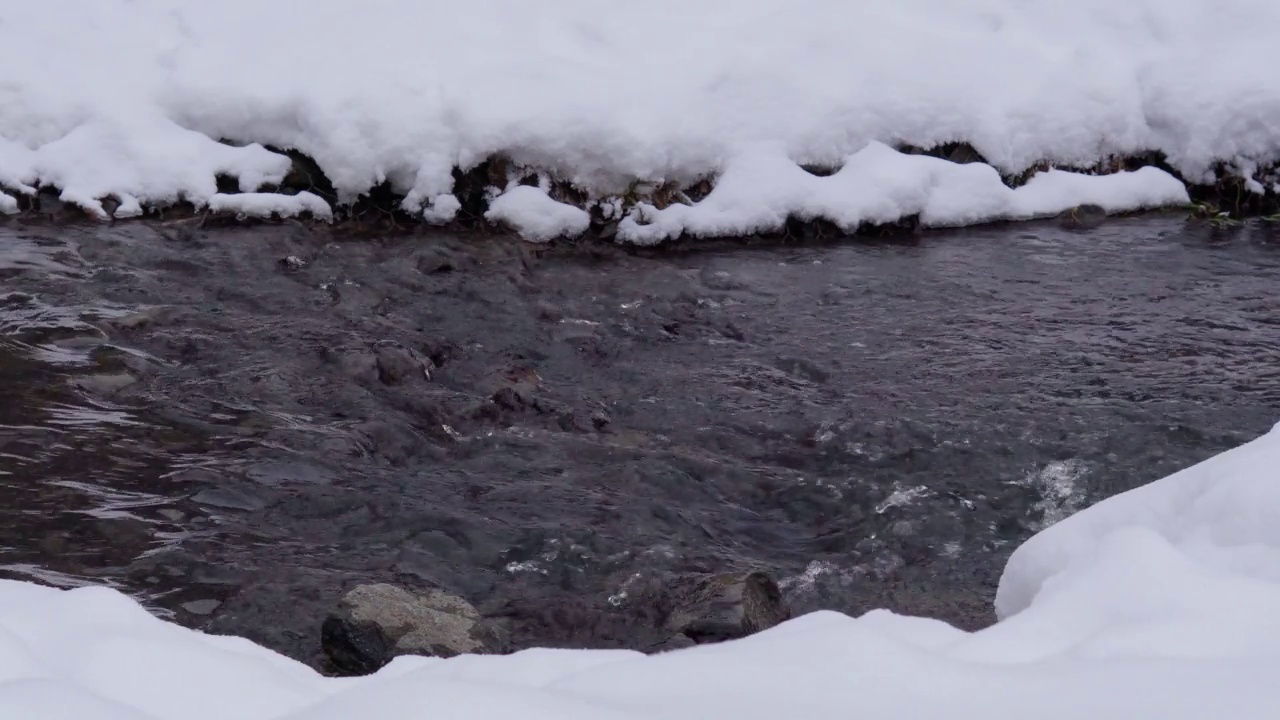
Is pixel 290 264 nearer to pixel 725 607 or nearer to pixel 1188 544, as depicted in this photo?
pixel 725 607

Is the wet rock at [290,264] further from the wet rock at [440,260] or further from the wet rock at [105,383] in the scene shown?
the wet rock at [105,383]

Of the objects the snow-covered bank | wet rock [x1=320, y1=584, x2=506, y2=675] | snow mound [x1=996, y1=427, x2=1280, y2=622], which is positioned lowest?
wet rock [x1=320, y1=584, x2=506, y2=675]

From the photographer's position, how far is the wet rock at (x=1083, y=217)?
27.5 feet

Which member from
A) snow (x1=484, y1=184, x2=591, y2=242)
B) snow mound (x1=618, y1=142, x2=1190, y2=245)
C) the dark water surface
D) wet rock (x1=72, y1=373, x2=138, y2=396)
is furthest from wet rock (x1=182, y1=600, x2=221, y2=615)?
snow mound (x1=618, y1=142, x2=1190, y2=245)

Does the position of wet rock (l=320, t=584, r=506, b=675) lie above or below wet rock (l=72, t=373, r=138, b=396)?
below

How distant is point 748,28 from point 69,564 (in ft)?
23.2

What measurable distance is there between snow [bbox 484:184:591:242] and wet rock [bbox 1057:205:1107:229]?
3.39 meters

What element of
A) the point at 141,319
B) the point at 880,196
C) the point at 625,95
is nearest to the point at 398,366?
the point at 141,319

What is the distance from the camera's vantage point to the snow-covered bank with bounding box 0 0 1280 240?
8070mm

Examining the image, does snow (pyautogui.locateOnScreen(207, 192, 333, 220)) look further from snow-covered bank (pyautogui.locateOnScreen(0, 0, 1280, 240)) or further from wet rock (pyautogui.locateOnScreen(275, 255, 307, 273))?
wet rock (pyautogui.locateOnScreen(275, 255, 307, 273))

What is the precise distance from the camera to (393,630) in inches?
146

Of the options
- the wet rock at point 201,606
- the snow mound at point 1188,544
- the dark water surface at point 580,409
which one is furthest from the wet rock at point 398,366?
the snow mound at point 1188,544

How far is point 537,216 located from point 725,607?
4490mm

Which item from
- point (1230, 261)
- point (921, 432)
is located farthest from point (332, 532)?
point (1230, 261)
